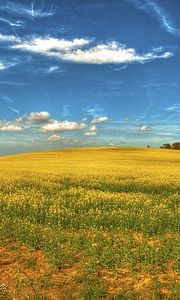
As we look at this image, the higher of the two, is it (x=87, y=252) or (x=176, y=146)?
(x=176, y=146)

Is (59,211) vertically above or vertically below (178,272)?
above

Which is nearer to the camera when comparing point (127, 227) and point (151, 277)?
point (151, 277)

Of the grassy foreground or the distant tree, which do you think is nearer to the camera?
the grassy foreground

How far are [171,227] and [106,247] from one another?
10.9 feet

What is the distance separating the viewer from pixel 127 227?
12320 mm

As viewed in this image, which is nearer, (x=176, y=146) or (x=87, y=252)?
(x=87, y=252)

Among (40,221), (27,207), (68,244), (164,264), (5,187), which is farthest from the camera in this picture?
(5,187)

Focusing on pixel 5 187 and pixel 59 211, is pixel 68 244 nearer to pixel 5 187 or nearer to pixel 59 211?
pixel 59 211

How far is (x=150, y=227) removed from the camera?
1184 centimetres

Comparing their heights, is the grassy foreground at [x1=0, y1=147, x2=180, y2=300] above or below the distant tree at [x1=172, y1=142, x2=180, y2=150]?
below

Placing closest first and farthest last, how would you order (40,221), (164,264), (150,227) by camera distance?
(164,264), (150,227), (40,221)

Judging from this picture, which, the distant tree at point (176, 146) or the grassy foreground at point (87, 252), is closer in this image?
the grassy foreground at point (87, 252)

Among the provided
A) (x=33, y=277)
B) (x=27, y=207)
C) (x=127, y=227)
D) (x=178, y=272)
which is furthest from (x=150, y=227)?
(x=27, y=207)

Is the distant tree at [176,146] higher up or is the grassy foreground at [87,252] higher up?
the distant tree at [176,146]
